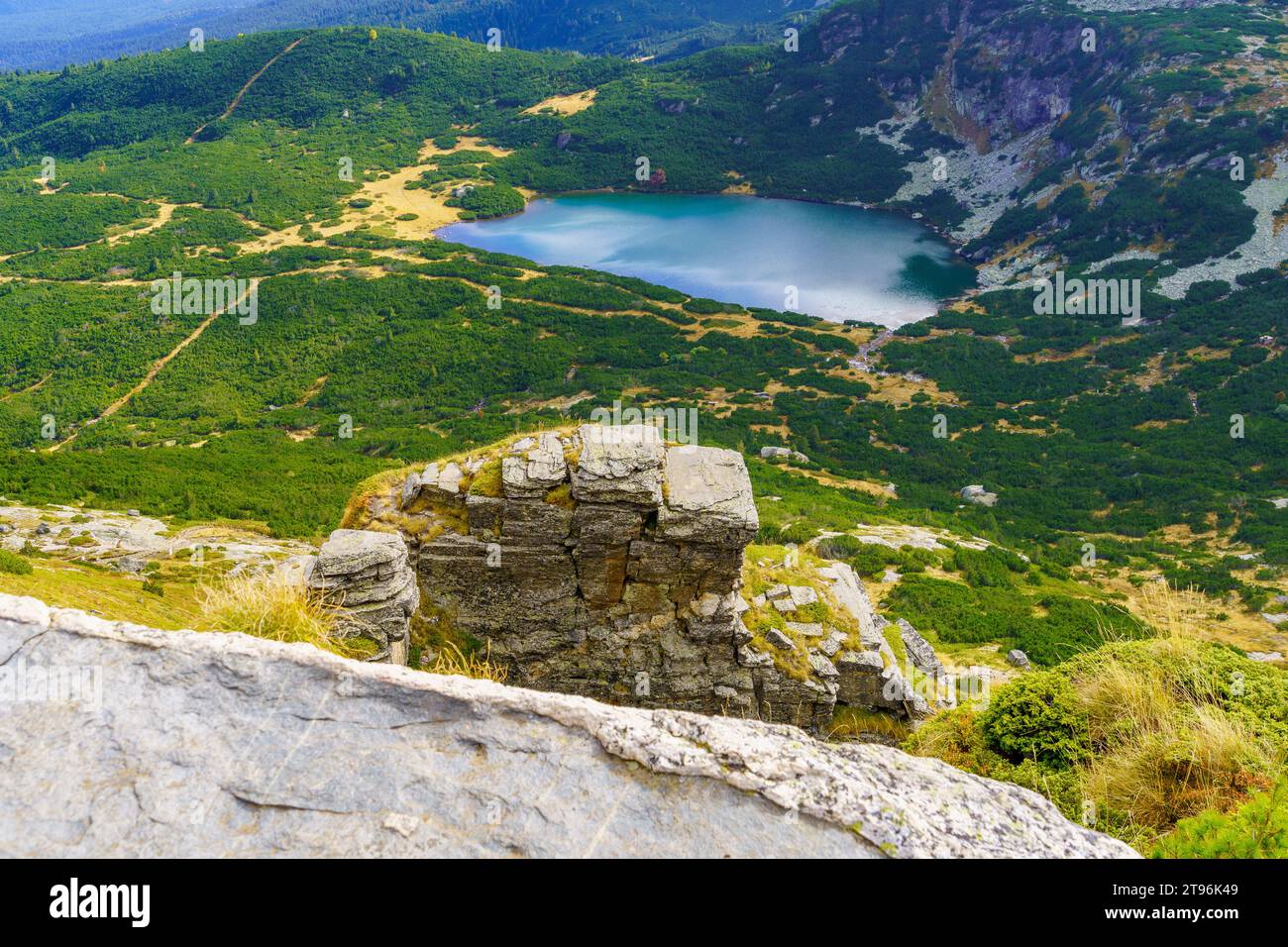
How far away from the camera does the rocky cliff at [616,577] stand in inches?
483

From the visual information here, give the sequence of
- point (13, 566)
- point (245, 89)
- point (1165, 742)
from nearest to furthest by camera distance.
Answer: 1. point (1165, 742)
2. point (13, 566)
3. point (245, 89)

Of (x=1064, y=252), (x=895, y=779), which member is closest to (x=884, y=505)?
(x=895, y=779)

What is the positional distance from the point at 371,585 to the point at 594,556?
3.86m

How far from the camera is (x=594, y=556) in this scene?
41.0ft

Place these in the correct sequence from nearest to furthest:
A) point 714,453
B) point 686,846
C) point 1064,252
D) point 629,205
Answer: point 686,846, point 714,453, point 1064,252, point 629,205

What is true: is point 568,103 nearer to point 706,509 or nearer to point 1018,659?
point 1018,659

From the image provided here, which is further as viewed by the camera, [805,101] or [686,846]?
[805,101]

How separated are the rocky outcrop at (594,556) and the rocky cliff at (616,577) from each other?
0.02m

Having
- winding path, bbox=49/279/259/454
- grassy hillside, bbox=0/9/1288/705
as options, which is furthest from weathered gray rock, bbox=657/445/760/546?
winding path, bbox=49/279/259/454

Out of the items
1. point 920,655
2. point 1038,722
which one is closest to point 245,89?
point 920,655

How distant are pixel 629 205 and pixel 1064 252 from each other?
2487 inches

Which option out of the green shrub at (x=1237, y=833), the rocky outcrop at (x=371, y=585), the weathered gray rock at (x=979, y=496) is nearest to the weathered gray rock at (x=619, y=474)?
the rocky outcrop at (x=371, y=585)

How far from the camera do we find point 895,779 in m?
4.48
